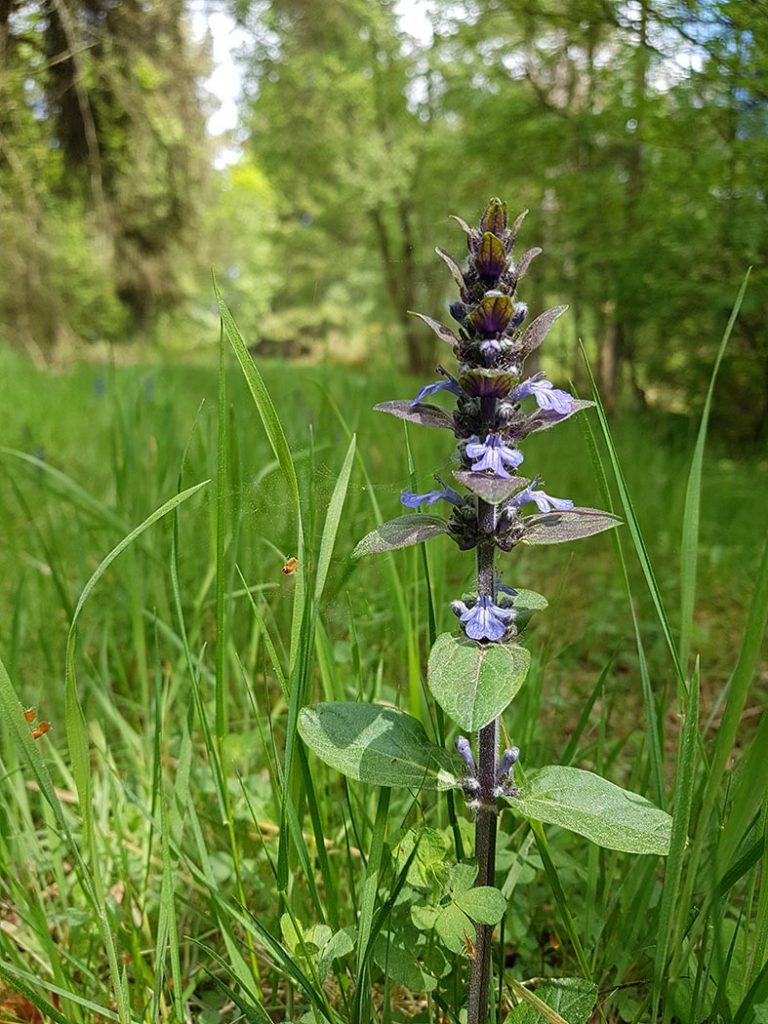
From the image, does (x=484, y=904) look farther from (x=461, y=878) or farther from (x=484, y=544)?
(x=484, y=544)

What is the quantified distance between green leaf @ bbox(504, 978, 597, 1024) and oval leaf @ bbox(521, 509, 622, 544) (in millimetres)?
460

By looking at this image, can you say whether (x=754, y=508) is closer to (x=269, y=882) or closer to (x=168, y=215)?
(x=269, y=882)

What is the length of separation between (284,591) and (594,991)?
1.93 feet

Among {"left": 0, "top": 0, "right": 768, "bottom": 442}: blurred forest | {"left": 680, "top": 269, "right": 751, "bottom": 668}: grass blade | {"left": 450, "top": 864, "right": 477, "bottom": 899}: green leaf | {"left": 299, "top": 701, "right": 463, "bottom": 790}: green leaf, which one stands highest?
{"left": 0, "top": 0, "right": 768, "bottom": 442}: blurred forest

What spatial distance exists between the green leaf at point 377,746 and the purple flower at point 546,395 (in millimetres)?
376

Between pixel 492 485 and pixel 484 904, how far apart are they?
420 mm

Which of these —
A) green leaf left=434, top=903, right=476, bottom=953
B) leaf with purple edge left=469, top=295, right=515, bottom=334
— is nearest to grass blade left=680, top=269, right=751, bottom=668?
leaf with purple edge left=469, top=295, right=515, bottom=334

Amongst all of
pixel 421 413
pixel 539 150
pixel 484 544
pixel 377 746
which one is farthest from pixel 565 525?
pixel 539 150

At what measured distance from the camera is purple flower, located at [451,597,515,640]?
700mm

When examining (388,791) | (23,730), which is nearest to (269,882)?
(388,791)

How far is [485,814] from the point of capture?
73cm

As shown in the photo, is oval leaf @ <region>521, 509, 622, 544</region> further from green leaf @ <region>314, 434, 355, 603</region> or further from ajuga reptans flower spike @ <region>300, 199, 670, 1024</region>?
green leaf @ <region>314, 434, 355, 603</region>

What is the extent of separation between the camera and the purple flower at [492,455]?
0.67m

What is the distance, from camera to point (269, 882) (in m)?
1.12
